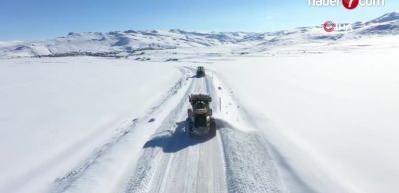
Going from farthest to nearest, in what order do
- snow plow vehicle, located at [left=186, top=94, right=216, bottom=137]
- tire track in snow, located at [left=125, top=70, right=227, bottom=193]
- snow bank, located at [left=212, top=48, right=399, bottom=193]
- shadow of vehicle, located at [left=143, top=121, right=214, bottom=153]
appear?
snow plow vehicle, located at [left=186, top=94, right=216, bottom=137]
shadow of vehicle, located at [left=143, top=121, right=214, bottom=153]
snow bank, located at [left=212, top=48, right=399, bottom=193]
tire track in snow, located at [left=125, top=70, right=227, bottom=193]

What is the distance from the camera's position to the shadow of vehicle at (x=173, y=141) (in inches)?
650

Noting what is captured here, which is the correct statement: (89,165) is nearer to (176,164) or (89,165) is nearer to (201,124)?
(176,164)

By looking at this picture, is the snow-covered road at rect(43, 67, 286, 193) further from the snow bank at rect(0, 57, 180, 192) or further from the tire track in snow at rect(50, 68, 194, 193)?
the snow bank at rect(0, 57, 180, 192)

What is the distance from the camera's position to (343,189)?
11.4 meters

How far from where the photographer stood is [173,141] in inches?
691

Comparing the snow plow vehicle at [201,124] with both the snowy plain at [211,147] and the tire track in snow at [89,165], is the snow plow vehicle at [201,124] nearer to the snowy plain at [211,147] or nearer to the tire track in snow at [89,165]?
the snowy plain at [211,147]

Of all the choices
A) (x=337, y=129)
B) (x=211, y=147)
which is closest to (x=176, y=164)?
(x=211, y=147)

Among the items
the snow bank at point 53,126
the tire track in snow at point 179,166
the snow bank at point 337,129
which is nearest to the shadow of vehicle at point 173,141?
the tire track in snow at point 179,166

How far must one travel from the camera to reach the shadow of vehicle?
1652cm

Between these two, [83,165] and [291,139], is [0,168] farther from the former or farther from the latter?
[291,139]

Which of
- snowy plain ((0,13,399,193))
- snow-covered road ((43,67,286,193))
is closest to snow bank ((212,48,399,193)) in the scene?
snowy plain ((0,13,399,193))

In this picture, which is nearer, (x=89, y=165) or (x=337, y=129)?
(x=89, y=165)

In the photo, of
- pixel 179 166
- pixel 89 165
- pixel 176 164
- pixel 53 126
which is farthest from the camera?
pixel 53 126

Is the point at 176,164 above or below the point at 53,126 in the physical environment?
below
